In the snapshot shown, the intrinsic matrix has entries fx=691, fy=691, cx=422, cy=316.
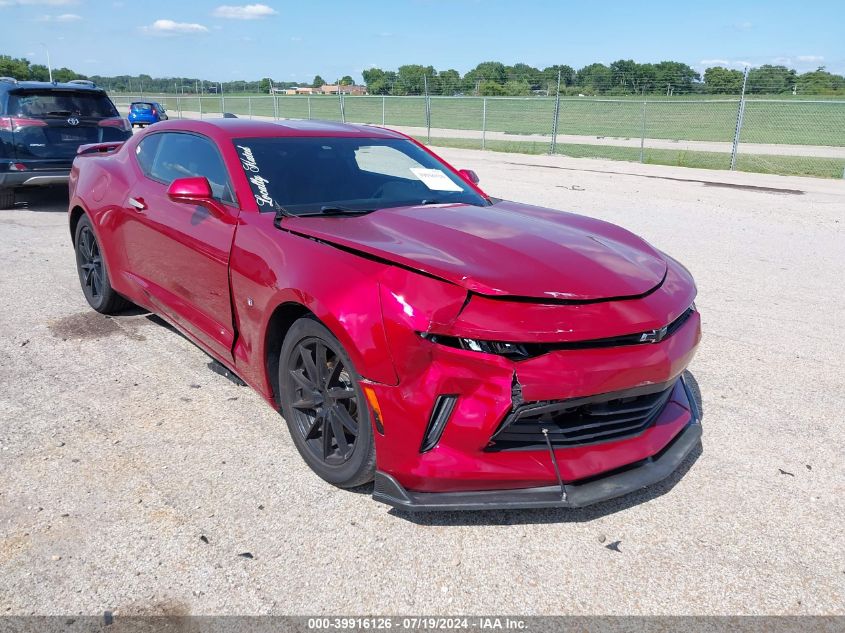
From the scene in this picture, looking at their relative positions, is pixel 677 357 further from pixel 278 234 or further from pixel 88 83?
pixel 88 83

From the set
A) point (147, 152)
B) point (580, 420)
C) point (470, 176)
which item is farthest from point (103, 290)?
point (580, 420)

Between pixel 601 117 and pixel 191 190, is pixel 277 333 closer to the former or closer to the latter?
pixel 191 190

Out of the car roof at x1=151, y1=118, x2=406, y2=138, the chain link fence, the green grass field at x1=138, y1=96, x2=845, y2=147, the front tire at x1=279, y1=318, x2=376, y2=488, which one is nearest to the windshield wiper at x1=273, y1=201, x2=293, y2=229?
the front tire at x1=279, y1=318, x2=376, y2=488

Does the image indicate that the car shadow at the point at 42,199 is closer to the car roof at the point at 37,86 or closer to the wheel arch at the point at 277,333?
the car roof at the point at 37,86

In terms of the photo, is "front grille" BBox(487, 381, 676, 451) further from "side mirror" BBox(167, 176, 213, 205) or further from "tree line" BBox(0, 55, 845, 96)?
"tree line" BBox(0, 55, 845, 96)

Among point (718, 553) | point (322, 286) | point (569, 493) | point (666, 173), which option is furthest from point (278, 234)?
point (666, 173)

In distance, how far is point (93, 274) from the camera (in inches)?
208

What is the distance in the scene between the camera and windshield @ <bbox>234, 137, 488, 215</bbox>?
11.8 feet

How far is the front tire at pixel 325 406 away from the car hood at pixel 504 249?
1.46 ft

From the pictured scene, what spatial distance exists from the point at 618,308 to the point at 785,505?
Answer: 1.19 metres

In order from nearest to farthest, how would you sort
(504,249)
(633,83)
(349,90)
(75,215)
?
(504,249) < (75,215) < (633,83) < (349,90)

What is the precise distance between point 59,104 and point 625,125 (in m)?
30.1

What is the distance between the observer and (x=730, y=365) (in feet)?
14.7

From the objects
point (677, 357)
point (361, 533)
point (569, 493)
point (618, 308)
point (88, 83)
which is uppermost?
point (88, 83)
